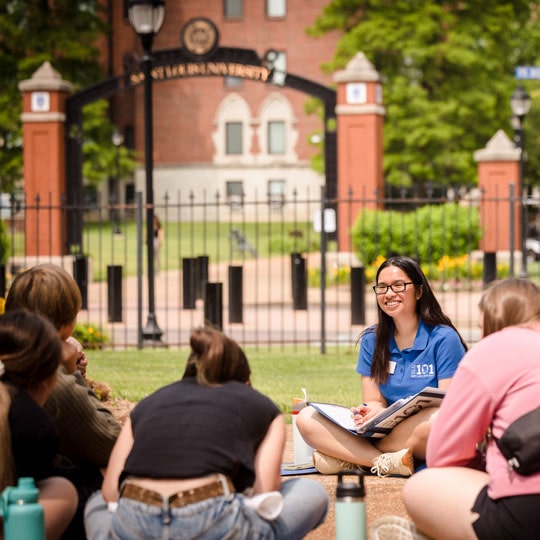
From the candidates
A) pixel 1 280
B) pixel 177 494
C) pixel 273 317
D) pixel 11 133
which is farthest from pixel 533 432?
pixel 11 133

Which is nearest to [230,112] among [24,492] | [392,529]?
[392,529]

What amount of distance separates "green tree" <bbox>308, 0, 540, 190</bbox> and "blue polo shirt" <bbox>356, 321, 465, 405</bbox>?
31.0 metres

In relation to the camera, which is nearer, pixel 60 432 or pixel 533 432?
pixel 533 432

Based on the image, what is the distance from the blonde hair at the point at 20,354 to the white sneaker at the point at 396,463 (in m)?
2.31

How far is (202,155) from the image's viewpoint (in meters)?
57.9

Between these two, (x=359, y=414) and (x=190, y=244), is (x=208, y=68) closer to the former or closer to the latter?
(x=190, y=244)

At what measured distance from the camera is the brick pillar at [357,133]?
1018 inches

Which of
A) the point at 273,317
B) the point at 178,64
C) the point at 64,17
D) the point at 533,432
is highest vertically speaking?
the point at 64,17

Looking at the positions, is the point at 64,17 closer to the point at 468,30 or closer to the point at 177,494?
the point at 468,30

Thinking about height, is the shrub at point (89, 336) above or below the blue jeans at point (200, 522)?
below

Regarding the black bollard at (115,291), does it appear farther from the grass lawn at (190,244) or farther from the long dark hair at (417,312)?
the grass lawn at (190,244)

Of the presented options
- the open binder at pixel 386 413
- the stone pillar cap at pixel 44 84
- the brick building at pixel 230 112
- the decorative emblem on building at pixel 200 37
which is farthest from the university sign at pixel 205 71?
the brick building at pixel 230 112

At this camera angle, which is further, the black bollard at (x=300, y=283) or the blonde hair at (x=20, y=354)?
the black bollard at (x=300, y=283)

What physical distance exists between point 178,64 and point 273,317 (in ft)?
24.6
